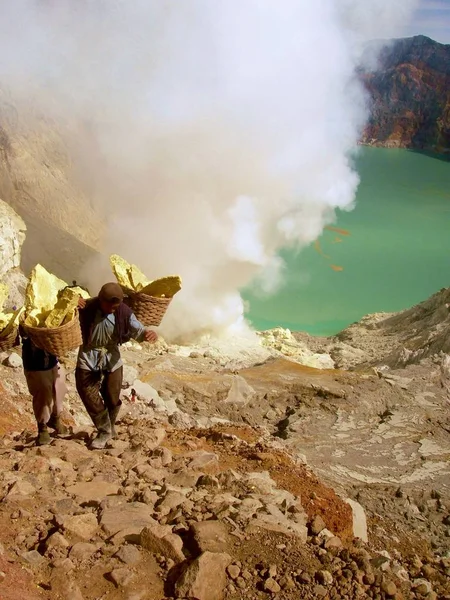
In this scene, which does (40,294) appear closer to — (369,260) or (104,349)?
(104,349)

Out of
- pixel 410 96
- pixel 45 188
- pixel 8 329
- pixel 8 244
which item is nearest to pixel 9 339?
pixel 8 329

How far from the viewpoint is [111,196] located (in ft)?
48.7

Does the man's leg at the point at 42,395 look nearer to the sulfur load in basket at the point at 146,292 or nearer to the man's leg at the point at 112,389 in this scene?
the man's leg at the point at 112,389

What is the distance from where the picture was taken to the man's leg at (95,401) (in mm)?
3547

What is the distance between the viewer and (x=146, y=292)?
3.64 meters

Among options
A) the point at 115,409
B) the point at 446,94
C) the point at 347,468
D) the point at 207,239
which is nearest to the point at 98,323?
the point at 115,409

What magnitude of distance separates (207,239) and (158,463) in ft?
36.7

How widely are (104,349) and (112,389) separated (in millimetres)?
290

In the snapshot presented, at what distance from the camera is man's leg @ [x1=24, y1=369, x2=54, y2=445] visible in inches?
141

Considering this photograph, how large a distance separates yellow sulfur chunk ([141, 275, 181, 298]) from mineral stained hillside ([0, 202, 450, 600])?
92cm

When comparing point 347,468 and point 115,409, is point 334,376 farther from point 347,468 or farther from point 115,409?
point 115,409

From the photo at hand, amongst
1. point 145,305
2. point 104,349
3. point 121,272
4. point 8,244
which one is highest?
point 8,244

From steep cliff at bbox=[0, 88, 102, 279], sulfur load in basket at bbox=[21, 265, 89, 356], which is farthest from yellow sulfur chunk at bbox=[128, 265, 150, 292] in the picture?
steep cliff at bbox=[0, 88, 102, 279]

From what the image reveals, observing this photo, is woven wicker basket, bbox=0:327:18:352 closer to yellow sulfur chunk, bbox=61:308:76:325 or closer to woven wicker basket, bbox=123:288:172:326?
yellow sulfur chunk, bbox=61:308:76:325
